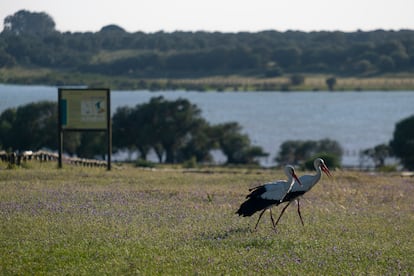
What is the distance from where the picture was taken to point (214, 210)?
650 inches

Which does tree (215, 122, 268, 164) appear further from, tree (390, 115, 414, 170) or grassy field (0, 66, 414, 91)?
grassy field (0, 66, 414, 91)

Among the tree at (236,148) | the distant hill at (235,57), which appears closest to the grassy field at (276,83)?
the distant hill at (235,57)

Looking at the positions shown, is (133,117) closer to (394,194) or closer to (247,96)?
(394,194)

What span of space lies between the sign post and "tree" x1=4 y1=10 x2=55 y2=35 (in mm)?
17075

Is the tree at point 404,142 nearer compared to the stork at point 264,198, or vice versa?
the stork at point 264,198

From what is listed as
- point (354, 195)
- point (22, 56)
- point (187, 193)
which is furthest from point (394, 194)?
point (22, 56)

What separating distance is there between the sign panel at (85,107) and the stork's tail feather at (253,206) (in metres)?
16.0

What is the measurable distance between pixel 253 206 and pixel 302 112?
156m

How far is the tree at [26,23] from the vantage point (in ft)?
173

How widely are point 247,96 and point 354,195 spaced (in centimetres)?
17906

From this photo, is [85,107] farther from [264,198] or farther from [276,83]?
[276,83]

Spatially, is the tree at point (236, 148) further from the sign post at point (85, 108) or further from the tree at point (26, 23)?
the sign post at point (85, 108)

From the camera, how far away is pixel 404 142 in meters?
58.7

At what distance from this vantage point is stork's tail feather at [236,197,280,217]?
45.3ft
